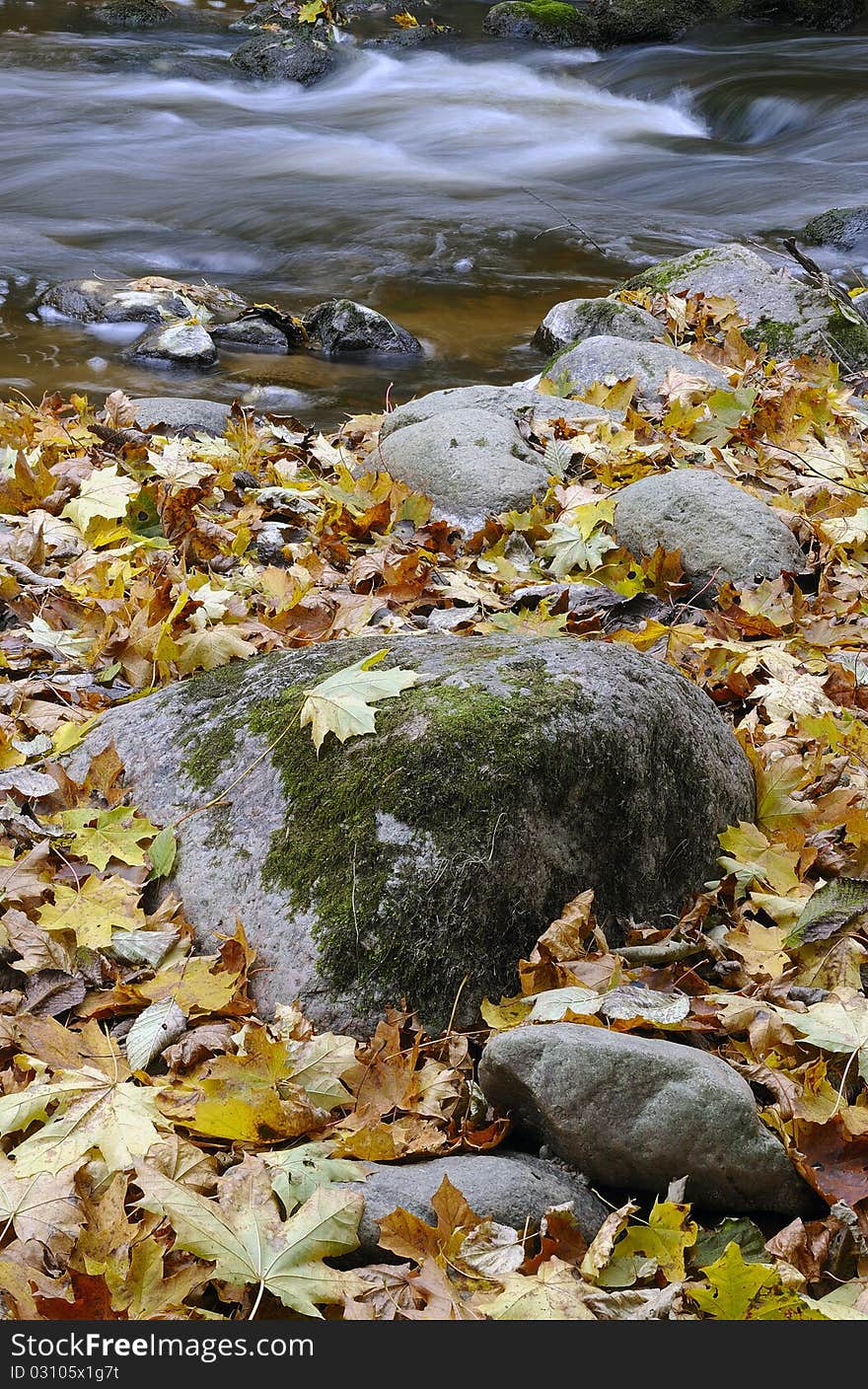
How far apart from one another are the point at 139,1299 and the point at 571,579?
9.59 feet

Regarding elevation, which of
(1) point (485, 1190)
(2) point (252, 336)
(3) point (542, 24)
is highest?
(3) point (542, 24)

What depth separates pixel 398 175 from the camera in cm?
1288

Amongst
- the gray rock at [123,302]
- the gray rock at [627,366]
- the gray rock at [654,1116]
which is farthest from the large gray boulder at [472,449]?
the gray rock at [123,302]

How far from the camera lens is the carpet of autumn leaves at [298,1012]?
183cm

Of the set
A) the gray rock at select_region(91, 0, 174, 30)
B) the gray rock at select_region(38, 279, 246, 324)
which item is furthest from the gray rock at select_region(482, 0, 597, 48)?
the gray rock at select_region(38, 279, 246, 324)

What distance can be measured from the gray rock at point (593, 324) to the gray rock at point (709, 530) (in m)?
2.99

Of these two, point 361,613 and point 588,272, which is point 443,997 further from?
point 588,272

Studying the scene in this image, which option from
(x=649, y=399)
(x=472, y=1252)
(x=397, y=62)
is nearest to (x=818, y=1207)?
(x=472, y=1252)

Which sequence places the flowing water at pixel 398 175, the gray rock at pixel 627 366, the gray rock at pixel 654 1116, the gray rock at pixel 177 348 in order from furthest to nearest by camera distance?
the flowing water at pixel 398 175 → the gray rock at pixel 177 348 → the gray rock at pixel 627 366 → the gray rock at pixel 654 1116

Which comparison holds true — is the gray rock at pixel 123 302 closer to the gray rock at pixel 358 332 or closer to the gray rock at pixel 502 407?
the gray rock at pixel 358 332

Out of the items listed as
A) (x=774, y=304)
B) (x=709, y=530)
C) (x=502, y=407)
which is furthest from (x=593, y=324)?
(x=709, y=530)

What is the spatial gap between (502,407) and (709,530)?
175cm

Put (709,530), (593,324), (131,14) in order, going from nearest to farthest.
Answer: (709,530), (593,324), (131,14)

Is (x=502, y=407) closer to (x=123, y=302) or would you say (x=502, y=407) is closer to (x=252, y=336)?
(x=252, y=336)
